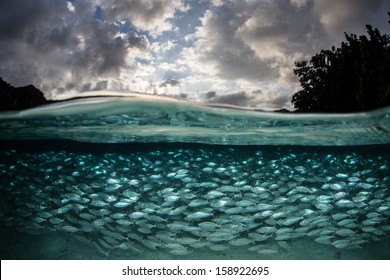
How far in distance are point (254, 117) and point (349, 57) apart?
43.5 feet

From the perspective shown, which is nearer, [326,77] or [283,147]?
[283,147]

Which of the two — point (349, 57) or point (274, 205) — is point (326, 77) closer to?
point (349, 57)

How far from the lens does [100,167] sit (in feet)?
34.0

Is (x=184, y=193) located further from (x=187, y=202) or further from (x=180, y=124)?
(x=180, y=124)

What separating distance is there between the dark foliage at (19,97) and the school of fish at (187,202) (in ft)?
6.83

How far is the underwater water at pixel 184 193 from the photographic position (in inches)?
313

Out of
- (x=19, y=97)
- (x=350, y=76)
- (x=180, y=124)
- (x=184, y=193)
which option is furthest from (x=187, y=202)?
(x=350, y=76)

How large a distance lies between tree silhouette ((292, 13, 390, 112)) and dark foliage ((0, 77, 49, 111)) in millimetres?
11666

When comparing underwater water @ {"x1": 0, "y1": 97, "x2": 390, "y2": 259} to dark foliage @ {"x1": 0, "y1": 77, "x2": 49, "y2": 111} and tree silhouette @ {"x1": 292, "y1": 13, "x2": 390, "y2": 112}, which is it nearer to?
dark foliage @ {"x1": 0, "y1": 77, "x2": 49, "y2": 111}

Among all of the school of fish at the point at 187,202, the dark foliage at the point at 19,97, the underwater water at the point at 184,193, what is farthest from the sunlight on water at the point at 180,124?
the school of fish at the point at 187,202

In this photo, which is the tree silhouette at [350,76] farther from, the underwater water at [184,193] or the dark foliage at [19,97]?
the dark foliage at [19,97]

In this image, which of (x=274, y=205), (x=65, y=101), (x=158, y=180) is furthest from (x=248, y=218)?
(x=65, y=101)

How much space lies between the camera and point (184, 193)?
26.8 ft

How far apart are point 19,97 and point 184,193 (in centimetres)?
544
